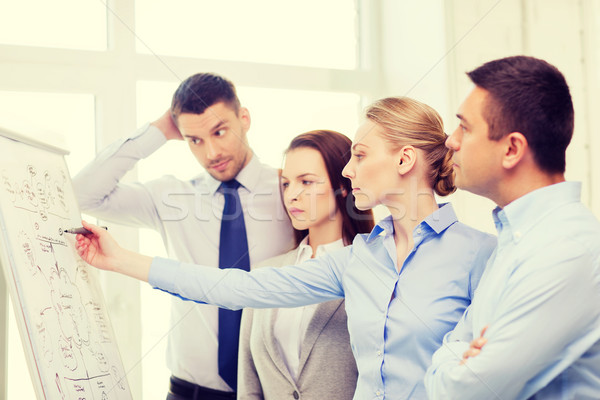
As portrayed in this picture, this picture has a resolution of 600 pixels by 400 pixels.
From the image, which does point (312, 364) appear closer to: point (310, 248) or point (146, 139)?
point (310, 248)

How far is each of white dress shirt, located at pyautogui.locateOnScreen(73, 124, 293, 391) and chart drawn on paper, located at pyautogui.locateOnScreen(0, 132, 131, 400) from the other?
1.44 feet

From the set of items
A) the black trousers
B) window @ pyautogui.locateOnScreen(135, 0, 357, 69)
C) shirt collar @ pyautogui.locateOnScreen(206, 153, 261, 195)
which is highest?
window @ pyautogui.locateOnScreen(135, 0, 357, 69)

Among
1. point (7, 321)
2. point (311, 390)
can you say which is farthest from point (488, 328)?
point (7, 321)

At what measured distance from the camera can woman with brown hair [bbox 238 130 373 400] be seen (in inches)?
69.0

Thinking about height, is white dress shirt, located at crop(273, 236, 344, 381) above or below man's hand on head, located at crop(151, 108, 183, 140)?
below

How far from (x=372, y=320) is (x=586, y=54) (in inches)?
86.6

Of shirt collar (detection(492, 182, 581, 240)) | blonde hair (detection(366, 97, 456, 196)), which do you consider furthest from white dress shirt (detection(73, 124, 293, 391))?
shirt collar (detection(492, 182, 581, 240))

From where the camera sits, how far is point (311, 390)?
1740 mm

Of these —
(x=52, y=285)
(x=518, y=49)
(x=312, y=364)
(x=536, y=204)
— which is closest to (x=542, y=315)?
(x=536, y=204)

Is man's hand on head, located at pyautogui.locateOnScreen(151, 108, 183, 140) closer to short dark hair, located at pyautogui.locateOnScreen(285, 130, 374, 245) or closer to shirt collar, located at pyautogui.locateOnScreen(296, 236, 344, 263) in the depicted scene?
short dark hair, located at pyautogui.locateOnScreen(285, 130, 374, 245)

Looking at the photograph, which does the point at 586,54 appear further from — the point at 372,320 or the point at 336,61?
the point at 372,320

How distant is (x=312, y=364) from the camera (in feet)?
5.74

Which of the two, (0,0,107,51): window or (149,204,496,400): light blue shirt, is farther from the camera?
(0,0,107,51): window

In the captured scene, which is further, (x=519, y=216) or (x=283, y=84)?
(x=283, y=84)
